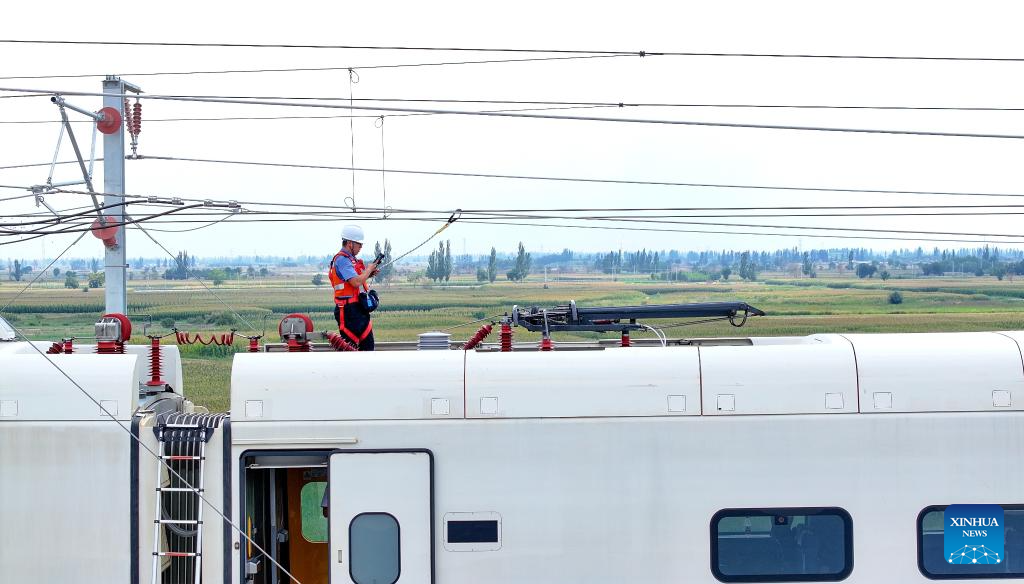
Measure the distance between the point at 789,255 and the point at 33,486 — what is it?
14946 centimetres

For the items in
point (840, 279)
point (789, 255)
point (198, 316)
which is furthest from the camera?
point (789, 255)

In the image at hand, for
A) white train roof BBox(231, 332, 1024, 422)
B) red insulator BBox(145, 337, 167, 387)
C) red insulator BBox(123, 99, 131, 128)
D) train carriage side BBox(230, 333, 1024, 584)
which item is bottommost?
train carriage side BBox(230, 333, 1024, 584)

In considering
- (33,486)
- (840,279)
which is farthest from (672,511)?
(840,279)

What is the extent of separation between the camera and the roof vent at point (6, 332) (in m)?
9.83

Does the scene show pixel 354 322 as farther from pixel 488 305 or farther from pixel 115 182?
pixel 488 305

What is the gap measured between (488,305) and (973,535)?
258ft

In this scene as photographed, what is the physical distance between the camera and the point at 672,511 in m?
7.91

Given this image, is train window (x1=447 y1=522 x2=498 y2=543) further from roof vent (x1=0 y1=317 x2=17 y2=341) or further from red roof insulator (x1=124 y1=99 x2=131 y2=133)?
red roof insulator (x1=124 y1=99 x2=131 y2=133)

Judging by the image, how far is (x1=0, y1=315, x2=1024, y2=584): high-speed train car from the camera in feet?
26.0

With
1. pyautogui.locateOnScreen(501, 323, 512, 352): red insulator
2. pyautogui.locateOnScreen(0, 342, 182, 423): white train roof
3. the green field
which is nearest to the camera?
pyautogui.locateOnScreen(0, 342, 182, 423): white train roof

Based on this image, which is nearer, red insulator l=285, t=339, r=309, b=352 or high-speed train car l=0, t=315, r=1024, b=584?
high-speed train car l=0, t=315, r=1024, b=584

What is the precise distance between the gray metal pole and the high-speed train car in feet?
15.5

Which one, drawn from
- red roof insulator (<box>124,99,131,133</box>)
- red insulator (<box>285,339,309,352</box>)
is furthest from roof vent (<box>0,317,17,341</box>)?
red roof insulator (<box>124,99,131,133</box>)

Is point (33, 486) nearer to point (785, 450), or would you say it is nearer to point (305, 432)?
point (305, 432)
